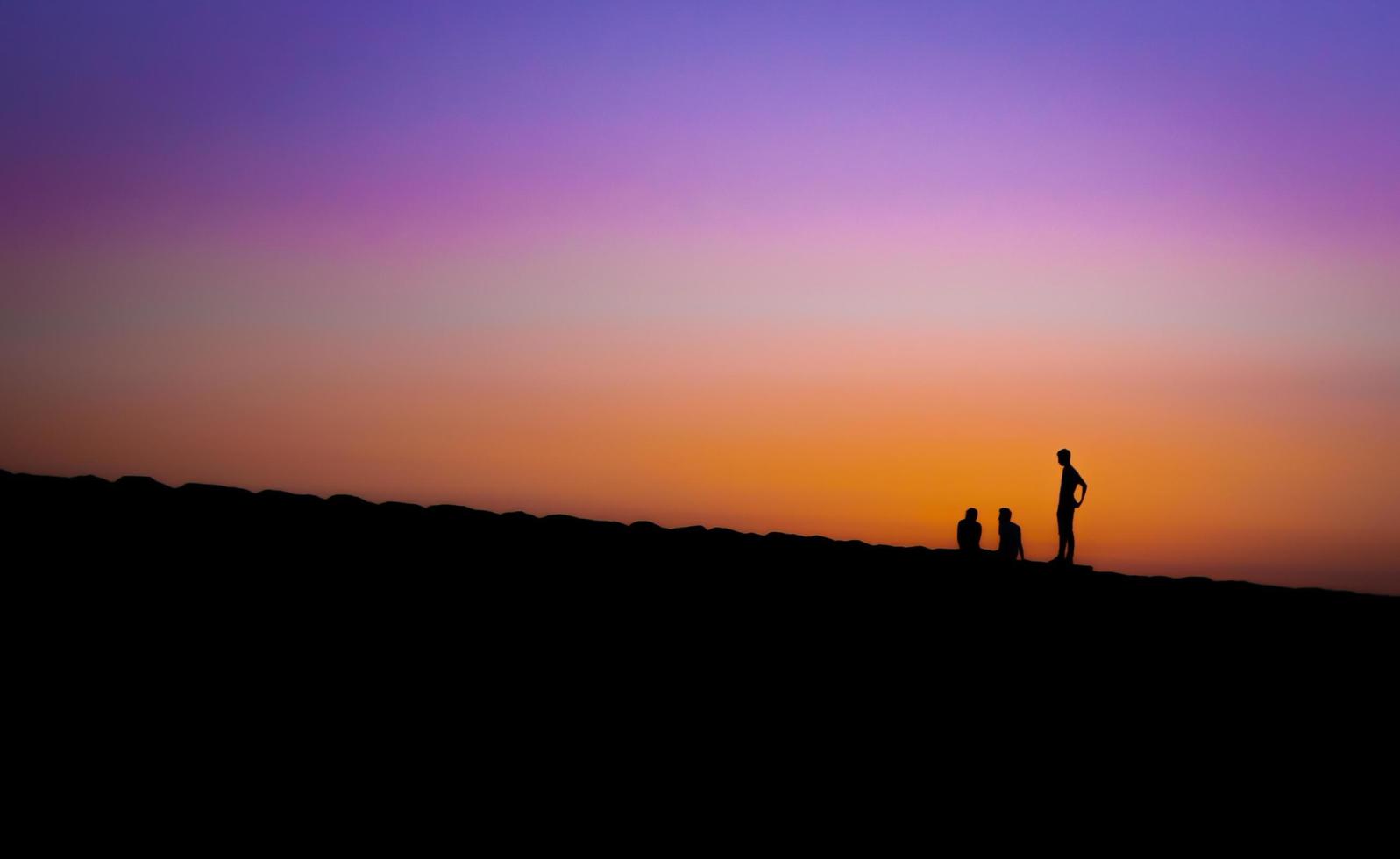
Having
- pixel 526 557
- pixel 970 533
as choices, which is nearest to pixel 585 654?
pixel 526 557

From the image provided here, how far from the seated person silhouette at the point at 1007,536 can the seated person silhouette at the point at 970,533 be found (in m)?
0.28

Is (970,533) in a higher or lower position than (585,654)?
higher

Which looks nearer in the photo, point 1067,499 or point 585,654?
point 585,654

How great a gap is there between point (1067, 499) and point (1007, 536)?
33.8 inches

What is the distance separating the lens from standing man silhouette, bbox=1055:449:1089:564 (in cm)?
1560

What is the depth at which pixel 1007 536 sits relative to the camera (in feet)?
52.6

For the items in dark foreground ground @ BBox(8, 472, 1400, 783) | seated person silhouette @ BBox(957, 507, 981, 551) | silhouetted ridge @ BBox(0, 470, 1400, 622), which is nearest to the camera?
dark foreground ground @ BBox(8, 472, 1400, 783)

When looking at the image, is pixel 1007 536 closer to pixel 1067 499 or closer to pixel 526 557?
pixel 1067 499

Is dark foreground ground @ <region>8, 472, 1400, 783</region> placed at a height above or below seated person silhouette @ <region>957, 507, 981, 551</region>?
below

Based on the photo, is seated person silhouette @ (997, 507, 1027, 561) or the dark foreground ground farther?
seated person silhouette @ (997, 507, 1027, 561)

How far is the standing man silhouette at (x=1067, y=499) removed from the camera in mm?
15599

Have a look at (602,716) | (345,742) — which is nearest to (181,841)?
(345,742)

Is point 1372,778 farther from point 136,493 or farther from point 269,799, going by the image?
point 136,493

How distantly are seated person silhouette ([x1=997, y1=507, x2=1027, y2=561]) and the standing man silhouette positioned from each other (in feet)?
1.74
